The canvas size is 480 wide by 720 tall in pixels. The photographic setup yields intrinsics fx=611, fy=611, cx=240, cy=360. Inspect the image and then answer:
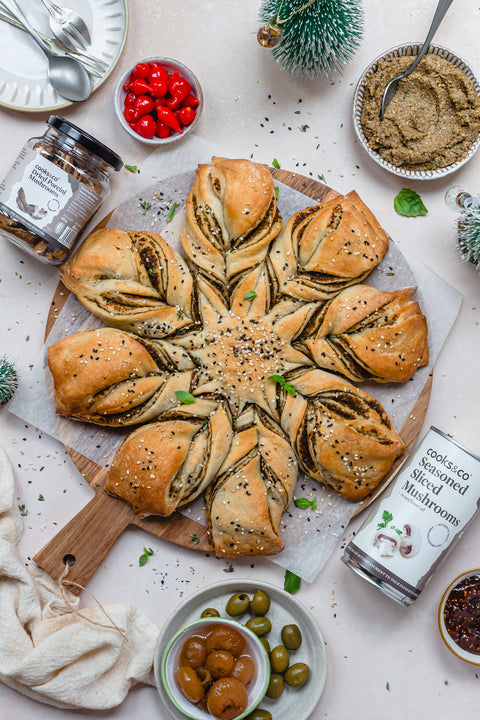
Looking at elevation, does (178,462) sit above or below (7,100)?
below

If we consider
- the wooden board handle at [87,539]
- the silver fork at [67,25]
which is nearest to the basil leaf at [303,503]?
the wooden board handle at [87,539]

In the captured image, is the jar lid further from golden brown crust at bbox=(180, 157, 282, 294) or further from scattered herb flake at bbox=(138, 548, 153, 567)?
scattered herb flake at bbox=(138, 548, 153, 567)

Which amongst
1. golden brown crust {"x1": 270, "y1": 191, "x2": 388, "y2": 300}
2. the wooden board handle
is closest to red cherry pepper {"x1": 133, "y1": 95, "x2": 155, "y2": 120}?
golden brown crust {"x1": 270, "y1": 191, "x2": 388, "y2": 300}

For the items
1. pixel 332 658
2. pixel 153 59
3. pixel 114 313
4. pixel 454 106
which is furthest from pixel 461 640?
pixel 153 59

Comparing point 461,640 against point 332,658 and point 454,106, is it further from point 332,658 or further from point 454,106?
point 454,106

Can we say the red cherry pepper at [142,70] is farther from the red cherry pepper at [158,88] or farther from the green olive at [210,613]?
the green olive at [210,613]
